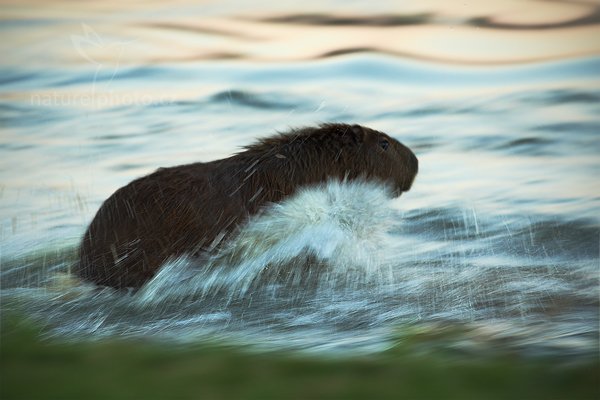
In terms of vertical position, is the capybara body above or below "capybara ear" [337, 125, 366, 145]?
below

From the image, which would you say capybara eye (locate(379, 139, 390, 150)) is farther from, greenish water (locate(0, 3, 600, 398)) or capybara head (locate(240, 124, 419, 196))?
greenish water (locate(0, 3, 600, 398))

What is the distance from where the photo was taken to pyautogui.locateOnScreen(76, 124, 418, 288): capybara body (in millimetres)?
2238

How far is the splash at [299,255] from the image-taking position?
228 centimetres

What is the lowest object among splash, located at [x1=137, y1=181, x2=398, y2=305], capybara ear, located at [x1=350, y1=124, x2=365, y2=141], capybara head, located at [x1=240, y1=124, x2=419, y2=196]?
splash, located at [x1=137, y1=181, x2=398, y2=305]

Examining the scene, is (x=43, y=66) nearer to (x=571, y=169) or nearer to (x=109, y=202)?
(x=109, y=202)

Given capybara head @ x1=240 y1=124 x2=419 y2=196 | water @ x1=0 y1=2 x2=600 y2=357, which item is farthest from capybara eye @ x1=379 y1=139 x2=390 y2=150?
water @ x1=0 y1=2 x2=600 y2=357

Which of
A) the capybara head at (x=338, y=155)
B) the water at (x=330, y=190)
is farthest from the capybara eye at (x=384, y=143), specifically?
the water at (x=330, y=190)

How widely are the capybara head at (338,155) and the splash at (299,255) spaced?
2.1 inches

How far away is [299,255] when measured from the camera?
235cm

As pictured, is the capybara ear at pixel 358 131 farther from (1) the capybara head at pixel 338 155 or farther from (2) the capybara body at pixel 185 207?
(2) the capybara body at pixel 185 207

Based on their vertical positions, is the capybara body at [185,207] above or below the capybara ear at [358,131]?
below

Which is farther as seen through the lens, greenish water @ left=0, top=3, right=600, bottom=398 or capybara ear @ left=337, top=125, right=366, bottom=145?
capybara ear @ left=337, top=125, right=366, bottom=145

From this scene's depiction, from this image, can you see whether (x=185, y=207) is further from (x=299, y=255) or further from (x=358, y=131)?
(x=358, y=131)

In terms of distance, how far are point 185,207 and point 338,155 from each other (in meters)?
0.48
